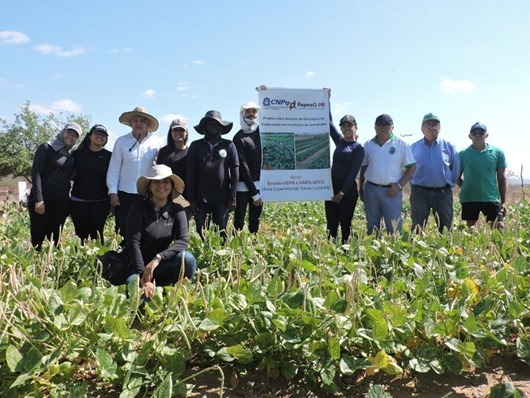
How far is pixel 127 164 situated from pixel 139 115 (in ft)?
1.75

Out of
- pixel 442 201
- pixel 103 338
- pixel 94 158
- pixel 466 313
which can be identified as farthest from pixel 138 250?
pixel 442 201

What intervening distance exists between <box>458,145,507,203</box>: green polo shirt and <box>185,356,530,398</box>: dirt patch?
12.1ft

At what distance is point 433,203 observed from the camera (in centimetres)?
552

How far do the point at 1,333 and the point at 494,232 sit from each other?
399 cm

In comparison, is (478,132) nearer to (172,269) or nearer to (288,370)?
(172,269)

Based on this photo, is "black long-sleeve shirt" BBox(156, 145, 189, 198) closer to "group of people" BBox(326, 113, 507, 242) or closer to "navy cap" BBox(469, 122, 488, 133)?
"group of people" BBox(326, 113, 507, 242)

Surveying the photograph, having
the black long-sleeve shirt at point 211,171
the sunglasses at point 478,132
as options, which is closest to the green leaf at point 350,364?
the black long-sleeve shirt at point 211,171

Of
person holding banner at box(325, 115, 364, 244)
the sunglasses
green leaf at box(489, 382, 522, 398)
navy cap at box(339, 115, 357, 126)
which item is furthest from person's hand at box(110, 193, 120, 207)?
the sunglasses

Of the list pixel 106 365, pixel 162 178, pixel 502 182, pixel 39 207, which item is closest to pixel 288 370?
pixel 106 365

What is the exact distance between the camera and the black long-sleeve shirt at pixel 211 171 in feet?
15.6

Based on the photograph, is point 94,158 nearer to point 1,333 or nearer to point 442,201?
point 1,333

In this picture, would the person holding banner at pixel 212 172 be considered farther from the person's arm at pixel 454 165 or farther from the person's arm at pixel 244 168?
the person's arm at pixel 454 165

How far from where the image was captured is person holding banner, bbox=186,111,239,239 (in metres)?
4.75

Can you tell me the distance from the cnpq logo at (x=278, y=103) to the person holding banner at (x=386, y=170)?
1.03 metres
